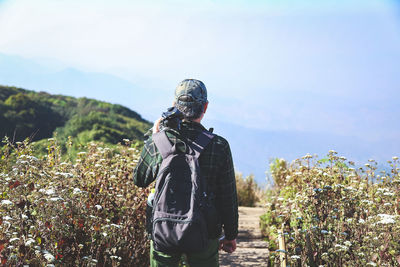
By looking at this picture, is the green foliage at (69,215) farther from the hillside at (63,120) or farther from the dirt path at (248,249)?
the hillside at (63,120)

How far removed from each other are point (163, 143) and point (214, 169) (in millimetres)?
411

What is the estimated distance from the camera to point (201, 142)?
106 inches

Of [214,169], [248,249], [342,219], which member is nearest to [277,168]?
[248,249]

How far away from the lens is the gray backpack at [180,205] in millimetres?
2523

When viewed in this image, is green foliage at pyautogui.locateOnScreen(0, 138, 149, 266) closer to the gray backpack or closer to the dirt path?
the gray backpack

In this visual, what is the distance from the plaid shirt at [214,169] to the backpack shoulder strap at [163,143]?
4 cm

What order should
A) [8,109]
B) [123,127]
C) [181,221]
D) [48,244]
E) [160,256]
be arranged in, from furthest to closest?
1. [8,109]
2. [123,127]
3. [48,244]
4. [160,256]
5. [181,221]

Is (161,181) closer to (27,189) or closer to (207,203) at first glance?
(207,203)

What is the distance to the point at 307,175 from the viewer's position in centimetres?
571

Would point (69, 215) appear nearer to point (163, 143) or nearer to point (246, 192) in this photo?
point (163, 143)

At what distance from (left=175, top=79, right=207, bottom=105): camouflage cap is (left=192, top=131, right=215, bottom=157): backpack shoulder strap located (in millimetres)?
254

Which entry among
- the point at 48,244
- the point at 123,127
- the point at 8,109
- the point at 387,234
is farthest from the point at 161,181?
the point at 8,109

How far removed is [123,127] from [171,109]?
44.6ft

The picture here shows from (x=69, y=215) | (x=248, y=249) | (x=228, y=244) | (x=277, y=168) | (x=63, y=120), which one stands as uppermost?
(x=63, y=120)
